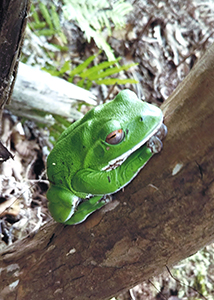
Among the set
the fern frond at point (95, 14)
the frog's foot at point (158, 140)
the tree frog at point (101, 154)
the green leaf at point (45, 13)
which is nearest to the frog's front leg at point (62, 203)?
the tree frog at point (101, 154)

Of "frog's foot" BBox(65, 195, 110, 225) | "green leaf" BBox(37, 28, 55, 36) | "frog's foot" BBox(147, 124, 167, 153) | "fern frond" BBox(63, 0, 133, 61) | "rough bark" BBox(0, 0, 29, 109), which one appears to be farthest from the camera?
"green leaf" BBox(37, 28, 55, 36)

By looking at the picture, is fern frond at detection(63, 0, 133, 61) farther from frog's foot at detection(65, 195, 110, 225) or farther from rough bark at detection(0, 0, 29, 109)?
frog's foot at detection(65, 195, 110, 225)

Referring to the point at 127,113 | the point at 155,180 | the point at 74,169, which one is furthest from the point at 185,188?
the point at 74,169

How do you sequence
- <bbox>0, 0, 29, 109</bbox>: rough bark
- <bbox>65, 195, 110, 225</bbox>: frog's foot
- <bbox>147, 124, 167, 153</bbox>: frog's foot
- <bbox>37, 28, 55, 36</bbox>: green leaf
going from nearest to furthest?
<bbox>0, 0, 29, 109</bbox>: rough bark → <bbox>147, 124, 167, 153</bbox>: frog's foot → <bbox>65, 195, 110, 225</bbox>: frog's foot → <bbox>37, 28, 55, 36</bbox>: green leaf

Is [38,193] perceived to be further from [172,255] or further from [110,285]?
[172,255]

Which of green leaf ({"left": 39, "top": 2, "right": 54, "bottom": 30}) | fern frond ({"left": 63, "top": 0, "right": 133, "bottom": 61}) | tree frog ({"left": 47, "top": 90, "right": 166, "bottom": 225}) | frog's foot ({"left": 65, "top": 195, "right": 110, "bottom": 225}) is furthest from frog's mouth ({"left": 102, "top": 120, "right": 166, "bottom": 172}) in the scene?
green leaf ({"left": 39, "top": 2, "right": 54, "bottom": 30})

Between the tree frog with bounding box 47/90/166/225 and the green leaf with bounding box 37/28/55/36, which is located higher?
the tree frog with bounding box 47/90/166/225

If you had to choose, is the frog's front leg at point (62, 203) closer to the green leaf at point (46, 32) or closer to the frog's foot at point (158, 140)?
the frog's foot at point (158, 140)

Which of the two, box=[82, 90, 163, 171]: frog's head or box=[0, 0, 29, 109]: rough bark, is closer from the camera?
box=[0, 0, 29, 109]: rough bark
